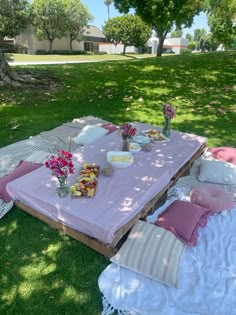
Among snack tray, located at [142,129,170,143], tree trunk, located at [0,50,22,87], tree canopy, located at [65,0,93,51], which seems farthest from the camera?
tree canopy, located at [65,0,93,51]

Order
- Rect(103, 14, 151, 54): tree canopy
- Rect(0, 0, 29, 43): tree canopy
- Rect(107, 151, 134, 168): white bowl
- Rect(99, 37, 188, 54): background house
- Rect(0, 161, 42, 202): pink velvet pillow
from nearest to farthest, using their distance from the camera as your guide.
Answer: Rect(0, 161, 42, 202): pink velvet pillow
Rect(107, 151, 134, 168): white bowl
Rect(0, 0, 29, 43): tree canopy
Rect(103, 14, 151, 54): tree canopy
Rect(99, 37, 188, 54): background house

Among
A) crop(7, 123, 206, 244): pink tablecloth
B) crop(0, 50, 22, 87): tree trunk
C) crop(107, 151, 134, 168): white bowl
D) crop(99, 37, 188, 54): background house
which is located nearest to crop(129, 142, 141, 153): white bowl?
crop(7, 123, 206, 244): pink tablecloth

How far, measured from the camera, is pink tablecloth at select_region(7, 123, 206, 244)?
3508mm

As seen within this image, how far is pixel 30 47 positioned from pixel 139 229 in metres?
43.7

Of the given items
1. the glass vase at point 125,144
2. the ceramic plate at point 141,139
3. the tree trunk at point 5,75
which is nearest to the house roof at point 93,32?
the tree trunk at point 5,75

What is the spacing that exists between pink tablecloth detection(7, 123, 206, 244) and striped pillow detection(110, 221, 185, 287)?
0.78 ft

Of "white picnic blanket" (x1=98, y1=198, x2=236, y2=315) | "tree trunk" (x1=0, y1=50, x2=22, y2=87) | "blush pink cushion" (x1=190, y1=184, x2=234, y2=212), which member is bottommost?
"white picnic blanket" (x1=98, y1=198, x2=236, y2=315)

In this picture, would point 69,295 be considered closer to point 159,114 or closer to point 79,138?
point 79,138

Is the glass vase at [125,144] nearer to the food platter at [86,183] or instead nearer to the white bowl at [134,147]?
the white bowl at [134,147]

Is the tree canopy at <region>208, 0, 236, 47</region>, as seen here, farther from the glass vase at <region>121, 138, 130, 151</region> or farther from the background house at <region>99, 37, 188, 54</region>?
the background house at <region>99, 37, 188, 54</region>

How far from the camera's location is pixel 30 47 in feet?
134

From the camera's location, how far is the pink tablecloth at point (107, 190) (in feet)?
11.5

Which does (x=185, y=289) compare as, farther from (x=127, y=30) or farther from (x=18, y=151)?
(x=127, y=30)

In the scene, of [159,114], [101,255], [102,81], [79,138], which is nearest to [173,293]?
[101,255]
